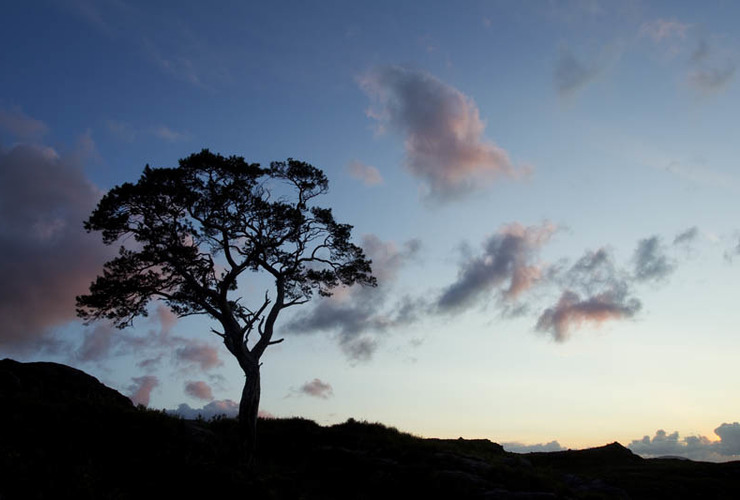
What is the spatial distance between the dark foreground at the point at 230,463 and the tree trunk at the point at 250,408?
97 cm

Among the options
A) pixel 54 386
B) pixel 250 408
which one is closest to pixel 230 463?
pixel 250 408

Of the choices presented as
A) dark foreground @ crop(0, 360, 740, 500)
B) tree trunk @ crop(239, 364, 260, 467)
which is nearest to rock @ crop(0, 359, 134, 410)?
dark foreground @ crop(0, 360, 740, 500)

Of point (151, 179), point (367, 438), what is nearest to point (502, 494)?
point (367, 438)

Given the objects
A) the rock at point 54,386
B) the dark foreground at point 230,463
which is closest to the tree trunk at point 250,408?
the dark foreground at point 230,463

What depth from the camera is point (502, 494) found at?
19656mm

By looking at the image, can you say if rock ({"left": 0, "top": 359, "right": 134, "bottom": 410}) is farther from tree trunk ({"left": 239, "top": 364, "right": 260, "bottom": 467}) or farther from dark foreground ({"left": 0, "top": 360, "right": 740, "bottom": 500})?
tree trunk ({"left": 239, "top": 364, "right": 260, "bottom": 467})

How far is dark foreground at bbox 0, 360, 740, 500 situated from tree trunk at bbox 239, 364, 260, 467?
969mm

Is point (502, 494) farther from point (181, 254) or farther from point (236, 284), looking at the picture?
point (181, 254)

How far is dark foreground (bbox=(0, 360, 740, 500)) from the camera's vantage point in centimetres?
1541

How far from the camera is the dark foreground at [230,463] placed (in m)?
15.4

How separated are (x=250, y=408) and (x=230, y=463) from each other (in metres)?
6.80

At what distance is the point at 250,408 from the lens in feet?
86.3

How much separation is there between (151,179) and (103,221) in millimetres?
3200

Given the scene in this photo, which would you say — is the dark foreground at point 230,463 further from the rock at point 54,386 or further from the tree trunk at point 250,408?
the tree trunk at point 250,408
